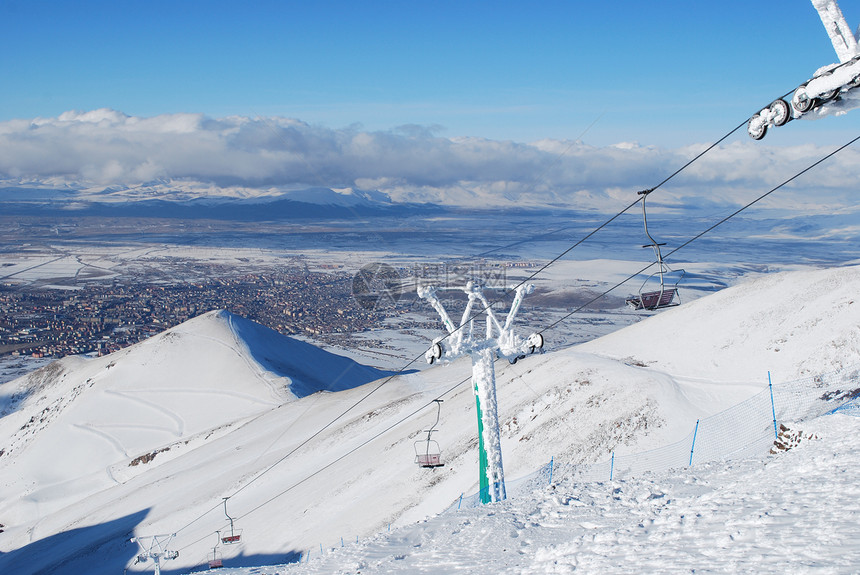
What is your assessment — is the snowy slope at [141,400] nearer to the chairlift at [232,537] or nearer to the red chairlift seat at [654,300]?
the chairlift at [232,537]

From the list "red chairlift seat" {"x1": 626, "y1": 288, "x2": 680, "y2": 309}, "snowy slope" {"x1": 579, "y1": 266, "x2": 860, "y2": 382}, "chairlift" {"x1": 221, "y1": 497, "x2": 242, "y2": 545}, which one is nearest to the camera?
"red chairlift seat" {"x1": 626, "y1": 288, "x2": 680, "y2": 309}

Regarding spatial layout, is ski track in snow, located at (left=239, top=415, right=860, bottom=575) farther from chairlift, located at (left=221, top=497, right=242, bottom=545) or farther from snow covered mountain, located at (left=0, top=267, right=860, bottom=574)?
chairlift, located at (left=221, top=497, right=242, bottom=545)

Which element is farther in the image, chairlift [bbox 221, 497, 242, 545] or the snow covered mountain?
the snow covered mountain

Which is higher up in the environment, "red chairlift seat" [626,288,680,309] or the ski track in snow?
"red chairlift seat" [626,288,680,309]

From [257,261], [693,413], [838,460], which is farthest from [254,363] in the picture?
[257,261]

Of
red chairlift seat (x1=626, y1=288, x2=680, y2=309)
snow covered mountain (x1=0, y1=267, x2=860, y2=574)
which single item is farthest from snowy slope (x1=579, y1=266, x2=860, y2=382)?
red chairlift seat (x1=626, y1=288, x2=680, y2=309)

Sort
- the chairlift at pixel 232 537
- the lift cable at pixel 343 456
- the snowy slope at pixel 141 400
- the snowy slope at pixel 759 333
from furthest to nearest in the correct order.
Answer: the snowy slope at pixel 141 400 < the lift cable at pixel 343 456 < the snowy slope at pixel 759 333 < the chairlift at pixel 232 537

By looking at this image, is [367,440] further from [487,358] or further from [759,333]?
[759,333]

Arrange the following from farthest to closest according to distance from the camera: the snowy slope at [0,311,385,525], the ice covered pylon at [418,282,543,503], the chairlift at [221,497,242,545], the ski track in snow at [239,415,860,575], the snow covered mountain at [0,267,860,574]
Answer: the snowy slope at [0,311,385,525] < the snow covered mountain at [0,267,860,574] < the chairlift at [221,497,242,545] < the ice covered pylon at [418,282,543,503] < the ski track in snow at [239,415,860,575]

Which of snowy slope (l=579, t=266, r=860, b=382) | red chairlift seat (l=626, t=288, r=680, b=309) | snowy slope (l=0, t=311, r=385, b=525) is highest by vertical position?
red chairlift seat (l=626, t=288, r=680, b=309)

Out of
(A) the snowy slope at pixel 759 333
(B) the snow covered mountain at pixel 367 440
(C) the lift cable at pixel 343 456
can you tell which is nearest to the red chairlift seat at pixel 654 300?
(B) the snow covered mountain at pixel 367 440
